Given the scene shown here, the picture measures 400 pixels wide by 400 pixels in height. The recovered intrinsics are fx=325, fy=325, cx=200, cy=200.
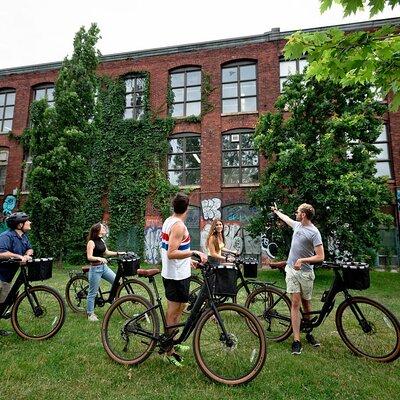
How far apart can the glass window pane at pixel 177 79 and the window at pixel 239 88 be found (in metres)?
2.54

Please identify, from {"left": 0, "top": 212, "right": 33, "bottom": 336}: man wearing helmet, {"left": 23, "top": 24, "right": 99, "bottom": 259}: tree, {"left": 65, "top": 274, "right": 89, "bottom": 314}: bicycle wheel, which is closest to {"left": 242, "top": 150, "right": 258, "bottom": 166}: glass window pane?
{"left": 23, "top": 24, "right": 99, "bottom": 259}: tree

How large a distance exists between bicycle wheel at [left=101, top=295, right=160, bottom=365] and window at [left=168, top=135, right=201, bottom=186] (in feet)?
46.6

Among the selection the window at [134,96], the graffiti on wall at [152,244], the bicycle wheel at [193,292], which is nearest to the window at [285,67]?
the window at [134,96]

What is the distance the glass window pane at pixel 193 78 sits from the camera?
64.3 ft

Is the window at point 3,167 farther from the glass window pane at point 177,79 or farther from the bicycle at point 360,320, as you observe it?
the bicycle at point 360,320

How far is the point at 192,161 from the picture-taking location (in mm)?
18516

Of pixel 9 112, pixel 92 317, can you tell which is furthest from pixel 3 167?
pixel 92 317

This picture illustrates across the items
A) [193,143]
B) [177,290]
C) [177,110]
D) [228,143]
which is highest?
[177,110]

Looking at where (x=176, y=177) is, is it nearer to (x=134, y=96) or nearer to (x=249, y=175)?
(x=249, y=175)

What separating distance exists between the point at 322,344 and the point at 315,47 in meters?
4.26

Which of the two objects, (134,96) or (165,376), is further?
(134,96)

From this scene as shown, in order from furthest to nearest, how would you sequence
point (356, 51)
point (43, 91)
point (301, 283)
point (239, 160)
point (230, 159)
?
1. point (43, 91)
2. point (230, 159)
3. point (239, 160)
4. point (301, 283)
5. point (356, 51)

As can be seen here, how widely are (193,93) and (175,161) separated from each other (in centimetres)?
433

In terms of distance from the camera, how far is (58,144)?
15.0 m
